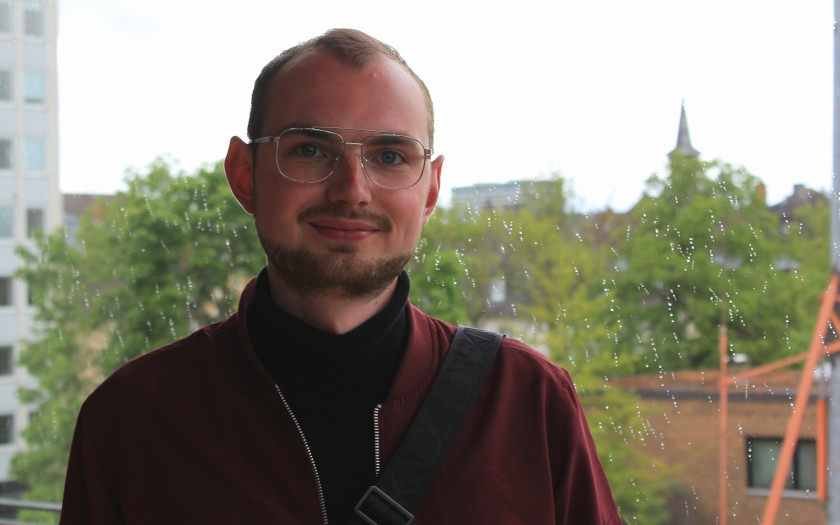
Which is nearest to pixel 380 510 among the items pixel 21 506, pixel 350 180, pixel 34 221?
pixel 350 180

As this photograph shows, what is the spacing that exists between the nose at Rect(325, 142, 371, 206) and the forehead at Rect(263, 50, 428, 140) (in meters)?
0.03

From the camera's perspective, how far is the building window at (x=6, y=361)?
240 centimetres

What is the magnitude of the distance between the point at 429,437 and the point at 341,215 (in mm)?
211

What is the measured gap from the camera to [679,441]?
166cm

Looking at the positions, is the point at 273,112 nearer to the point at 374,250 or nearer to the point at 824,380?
the point at 374,250

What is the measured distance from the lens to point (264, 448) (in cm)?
77

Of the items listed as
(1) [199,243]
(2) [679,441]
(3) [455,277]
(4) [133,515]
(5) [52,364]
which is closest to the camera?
(4) [133,515]

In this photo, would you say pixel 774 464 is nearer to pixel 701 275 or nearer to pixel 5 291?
pixel 701 275

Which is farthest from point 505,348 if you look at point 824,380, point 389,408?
Answer: point 824,380

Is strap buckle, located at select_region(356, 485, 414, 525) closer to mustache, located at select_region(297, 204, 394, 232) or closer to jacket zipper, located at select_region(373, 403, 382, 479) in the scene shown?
Answer: jacket zipper, located at select_region(373, 403, 382, 479)

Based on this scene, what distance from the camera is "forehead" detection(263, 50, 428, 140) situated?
0.78 m

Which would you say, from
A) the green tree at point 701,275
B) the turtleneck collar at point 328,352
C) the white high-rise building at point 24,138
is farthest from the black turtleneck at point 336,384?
the white high-rise building at point 24,138

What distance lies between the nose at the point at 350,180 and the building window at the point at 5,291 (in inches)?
74.6

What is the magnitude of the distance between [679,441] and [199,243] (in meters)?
1.27
